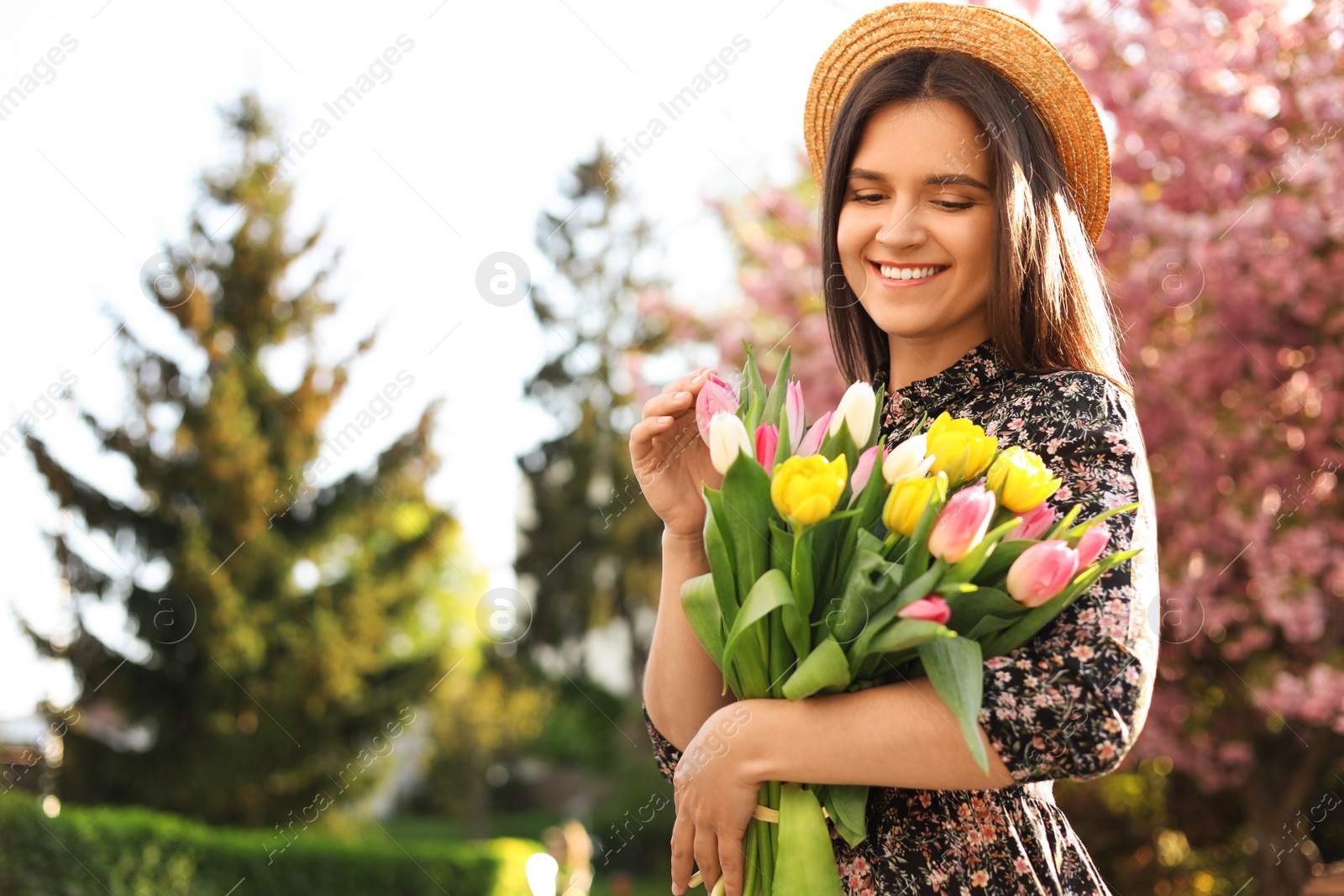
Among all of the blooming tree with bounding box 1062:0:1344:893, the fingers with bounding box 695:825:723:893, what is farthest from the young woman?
the blooming tree with bounding box 1062:0:1344:893

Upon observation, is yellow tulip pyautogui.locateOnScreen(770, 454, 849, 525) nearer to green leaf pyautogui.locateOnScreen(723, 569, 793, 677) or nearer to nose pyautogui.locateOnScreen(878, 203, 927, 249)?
green leaf pyautogui.locateOnScreen(723, 569, 793, 677)

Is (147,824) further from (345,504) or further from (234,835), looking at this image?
(345,504)

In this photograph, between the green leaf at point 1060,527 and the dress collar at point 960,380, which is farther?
the dress collar at point 960,380

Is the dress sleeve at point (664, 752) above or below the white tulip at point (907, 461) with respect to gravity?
below

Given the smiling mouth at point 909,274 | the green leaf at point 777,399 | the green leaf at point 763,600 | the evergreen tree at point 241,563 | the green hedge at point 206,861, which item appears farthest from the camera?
the evergreen tree at point 241,563

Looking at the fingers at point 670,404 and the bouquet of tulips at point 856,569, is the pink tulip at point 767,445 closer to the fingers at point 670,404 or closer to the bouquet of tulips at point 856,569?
the bouquet of tulips at point 856,569

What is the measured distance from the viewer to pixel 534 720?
20766 mm

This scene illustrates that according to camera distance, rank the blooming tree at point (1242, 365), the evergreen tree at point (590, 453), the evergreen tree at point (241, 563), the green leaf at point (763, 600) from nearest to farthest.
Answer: the green leaf at point (763, 600), the blooming tree at point (1242, 365), the evergreen tree at point (241, 563), the evergreen tree at point (590, 453)

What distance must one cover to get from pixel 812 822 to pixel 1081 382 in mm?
658

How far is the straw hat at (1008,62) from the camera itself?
1638 millimetres

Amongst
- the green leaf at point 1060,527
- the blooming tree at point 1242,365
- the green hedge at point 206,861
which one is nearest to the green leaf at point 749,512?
the green leaf at point 1060,527

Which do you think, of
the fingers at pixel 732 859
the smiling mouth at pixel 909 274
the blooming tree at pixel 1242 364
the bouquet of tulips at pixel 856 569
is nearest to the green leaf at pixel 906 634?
the bouquet of tulips at pixel 856 569

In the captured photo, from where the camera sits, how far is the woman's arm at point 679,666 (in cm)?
158

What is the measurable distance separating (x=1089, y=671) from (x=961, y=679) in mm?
157
